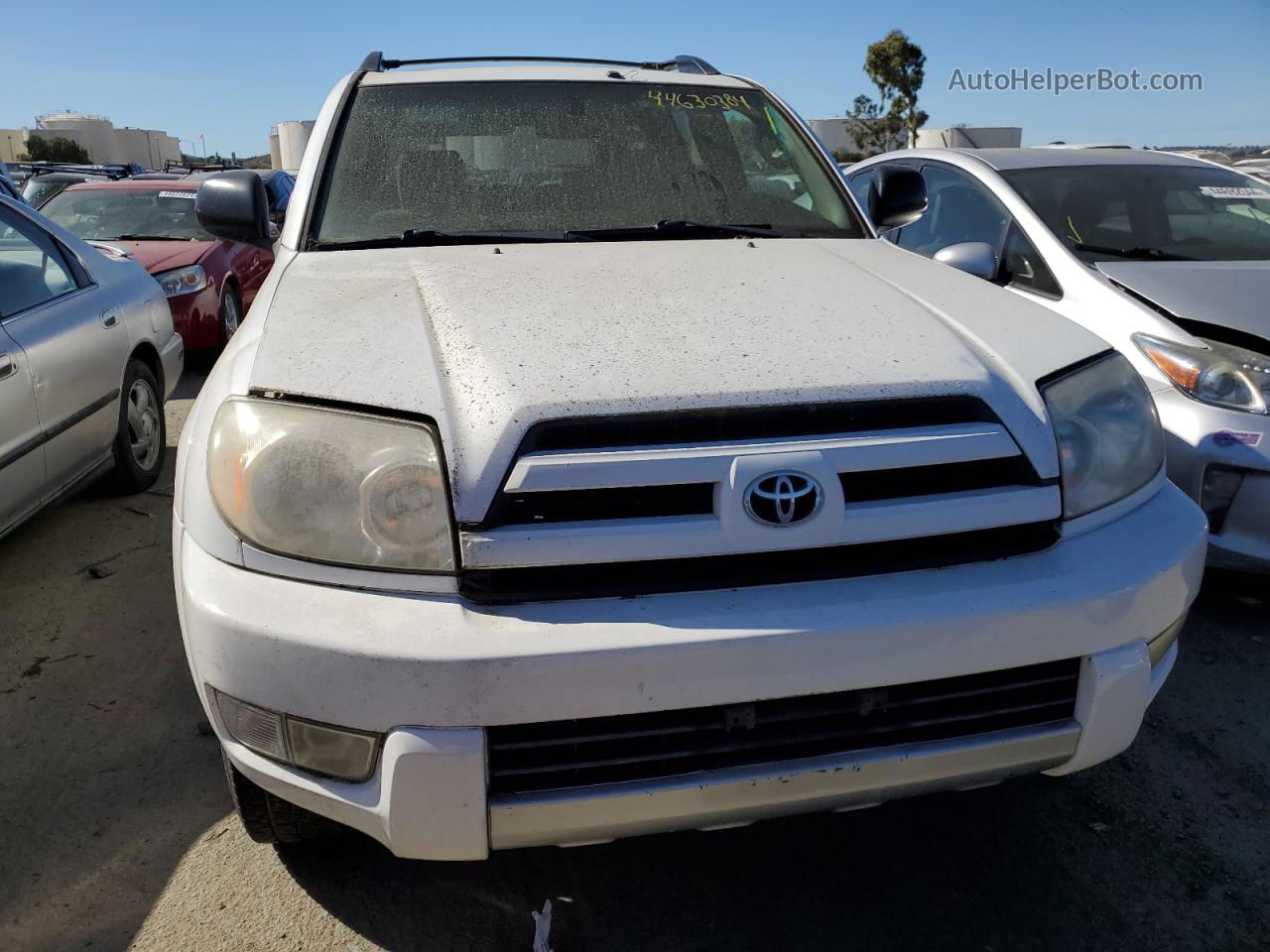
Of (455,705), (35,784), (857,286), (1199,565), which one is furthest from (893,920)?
(35,784)

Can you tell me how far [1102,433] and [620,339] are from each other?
98 cm

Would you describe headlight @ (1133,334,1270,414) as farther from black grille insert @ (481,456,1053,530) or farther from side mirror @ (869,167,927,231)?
black grille insert @ (481,456,1053,530)

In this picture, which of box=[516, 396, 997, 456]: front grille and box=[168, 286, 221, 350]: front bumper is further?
box=[168, 286, 221, 350]: front bumper

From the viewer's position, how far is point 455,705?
161cm

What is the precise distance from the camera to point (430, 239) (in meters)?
2.74

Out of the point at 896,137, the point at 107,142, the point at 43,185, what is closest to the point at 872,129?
the point at 896,137

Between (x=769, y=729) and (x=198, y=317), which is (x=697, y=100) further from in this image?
(x=198, y=317)

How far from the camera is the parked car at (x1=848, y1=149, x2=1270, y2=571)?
11.1ft

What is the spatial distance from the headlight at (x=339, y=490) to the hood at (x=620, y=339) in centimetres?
5

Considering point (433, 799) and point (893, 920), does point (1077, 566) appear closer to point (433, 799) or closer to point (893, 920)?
point (893, 920)

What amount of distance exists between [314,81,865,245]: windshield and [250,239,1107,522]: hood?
0.90 feet

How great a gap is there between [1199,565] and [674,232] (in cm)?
157

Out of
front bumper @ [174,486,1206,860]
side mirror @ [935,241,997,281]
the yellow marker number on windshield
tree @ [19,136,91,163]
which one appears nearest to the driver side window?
the yellow marker number on windshield

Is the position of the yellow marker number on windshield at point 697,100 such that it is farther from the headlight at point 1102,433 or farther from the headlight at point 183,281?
the headlight at point 183,281
